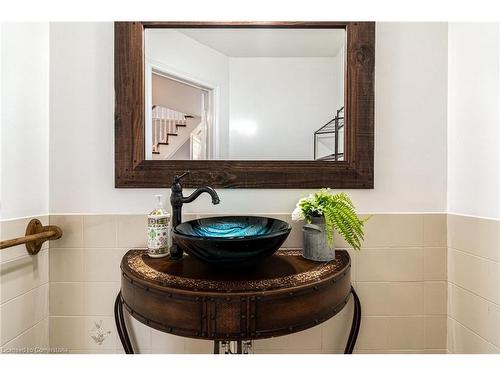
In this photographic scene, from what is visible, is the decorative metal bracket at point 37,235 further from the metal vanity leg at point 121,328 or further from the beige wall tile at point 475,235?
the beige wall tile at point 475,235

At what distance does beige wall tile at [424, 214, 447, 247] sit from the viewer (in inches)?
45.8

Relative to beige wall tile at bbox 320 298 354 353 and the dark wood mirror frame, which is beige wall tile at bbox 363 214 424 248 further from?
beige wall tile at bbox 320 298 354 353

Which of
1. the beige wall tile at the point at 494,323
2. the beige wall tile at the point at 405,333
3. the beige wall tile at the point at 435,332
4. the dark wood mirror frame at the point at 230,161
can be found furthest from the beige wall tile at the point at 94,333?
the beige wall tile at the point at 494,323

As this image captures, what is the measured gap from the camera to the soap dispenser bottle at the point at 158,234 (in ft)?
3.33

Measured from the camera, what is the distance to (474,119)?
3.43ft

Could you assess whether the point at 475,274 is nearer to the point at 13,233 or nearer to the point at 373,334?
the point at 373,334

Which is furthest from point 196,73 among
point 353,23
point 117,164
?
point 353,23

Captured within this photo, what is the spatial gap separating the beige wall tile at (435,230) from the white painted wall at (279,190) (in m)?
0.05

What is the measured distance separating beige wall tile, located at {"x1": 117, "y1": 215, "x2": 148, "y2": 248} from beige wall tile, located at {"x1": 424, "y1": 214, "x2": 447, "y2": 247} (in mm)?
1136

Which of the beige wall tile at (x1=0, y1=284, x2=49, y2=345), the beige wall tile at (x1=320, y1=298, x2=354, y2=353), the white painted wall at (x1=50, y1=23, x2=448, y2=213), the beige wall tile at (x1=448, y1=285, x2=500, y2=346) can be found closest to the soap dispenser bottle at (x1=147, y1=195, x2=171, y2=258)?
the white painted wall at (x1=50, y1=23, x2=448, y2=213)

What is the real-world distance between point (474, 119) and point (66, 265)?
65.4 inches

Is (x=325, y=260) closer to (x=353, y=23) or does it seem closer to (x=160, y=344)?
(x=160, y=344)

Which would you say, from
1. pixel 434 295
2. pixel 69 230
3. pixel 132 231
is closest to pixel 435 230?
pixel 434 295
